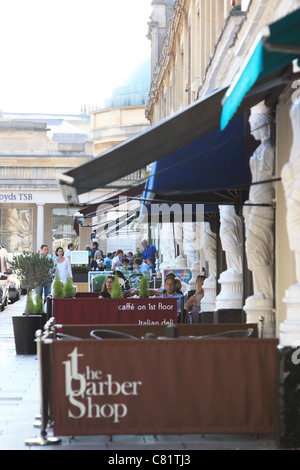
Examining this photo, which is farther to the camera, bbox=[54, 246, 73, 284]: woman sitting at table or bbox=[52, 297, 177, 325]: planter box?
bbox=[54, 246, 73, 284]: woman sitting at table

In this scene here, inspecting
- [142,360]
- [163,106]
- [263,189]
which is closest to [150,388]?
[142,360]

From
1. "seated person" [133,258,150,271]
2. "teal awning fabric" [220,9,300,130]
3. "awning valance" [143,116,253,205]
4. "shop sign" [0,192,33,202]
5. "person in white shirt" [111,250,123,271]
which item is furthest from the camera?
"shop sign" [0,192,33,202]

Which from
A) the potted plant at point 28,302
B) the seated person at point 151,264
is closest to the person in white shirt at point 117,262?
the seated person at point 151,264

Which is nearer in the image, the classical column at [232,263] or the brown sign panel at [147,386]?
the brown sign panel at [147,386]

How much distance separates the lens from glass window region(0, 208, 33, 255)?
64.4 metres

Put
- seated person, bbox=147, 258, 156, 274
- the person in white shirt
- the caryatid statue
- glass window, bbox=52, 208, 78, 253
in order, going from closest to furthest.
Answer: the caryatid statue < seated person, bbox=147, 258, 156, 274 < the person in white shirt < glass window, bbox=52, 208, 78, 253

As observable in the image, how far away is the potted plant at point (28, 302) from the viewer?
52.9 ft

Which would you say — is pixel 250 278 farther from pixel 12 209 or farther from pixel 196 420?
pixel 12 209

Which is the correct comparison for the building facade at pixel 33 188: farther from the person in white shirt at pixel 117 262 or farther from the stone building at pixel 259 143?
the stone building at pixel 259 143

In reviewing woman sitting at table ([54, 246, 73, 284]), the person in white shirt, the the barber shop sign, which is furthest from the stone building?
the person in white shirt

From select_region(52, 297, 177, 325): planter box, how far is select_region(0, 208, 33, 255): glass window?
48767 mm

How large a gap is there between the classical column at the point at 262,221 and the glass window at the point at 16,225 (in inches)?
2125

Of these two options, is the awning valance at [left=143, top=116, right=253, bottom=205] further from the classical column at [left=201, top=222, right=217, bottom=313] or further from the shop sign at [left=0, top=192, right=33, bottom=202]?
the shop sign at [left=0, top=192, right=33, bottom=202]

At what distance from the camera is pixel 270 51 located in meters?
6.16
